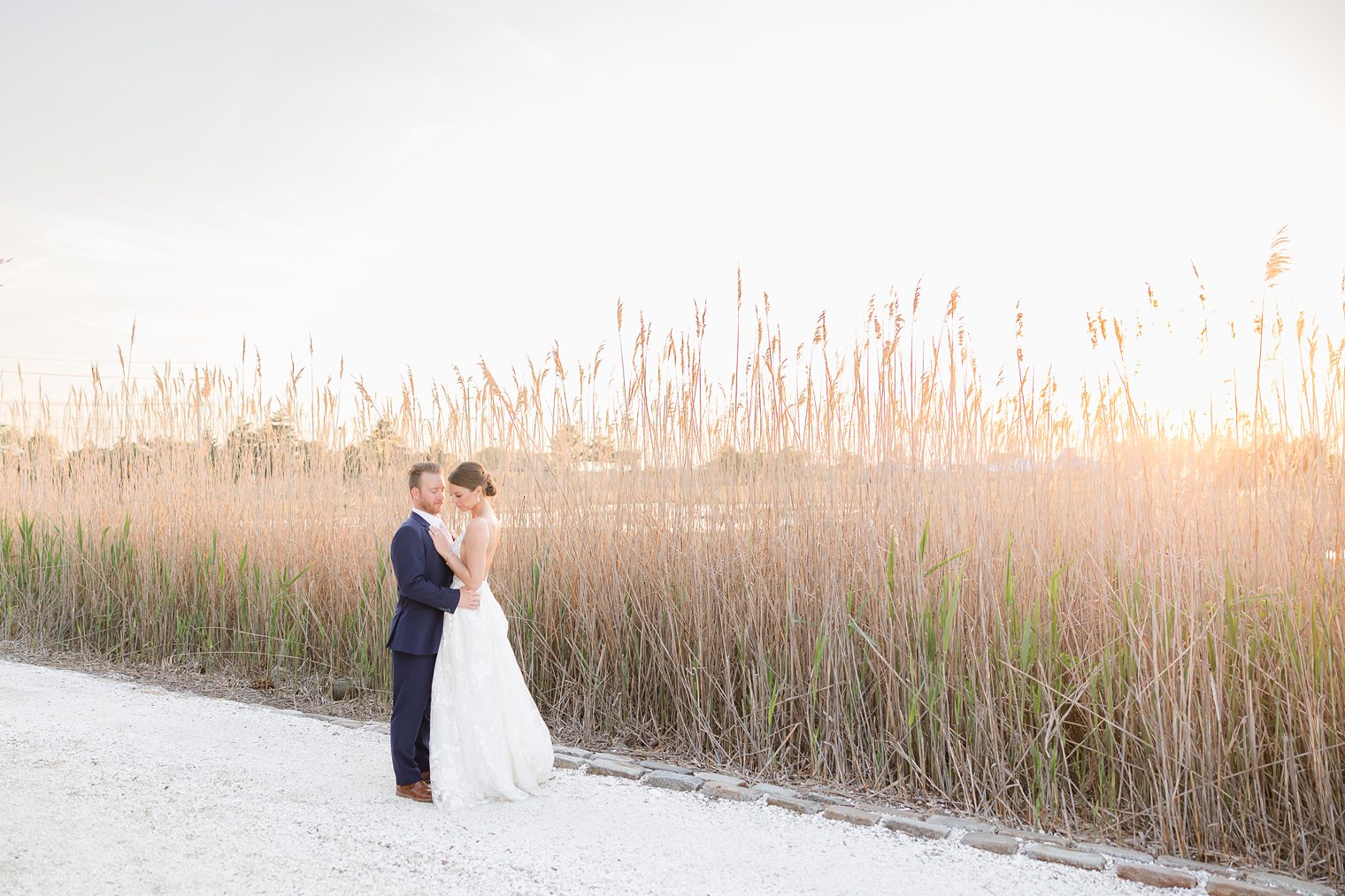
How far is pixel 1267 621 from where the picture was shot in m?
3.17

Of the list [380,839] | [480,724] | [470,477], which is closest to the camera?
[380,839]

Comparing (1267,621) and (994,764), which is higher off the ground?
(1267,621)

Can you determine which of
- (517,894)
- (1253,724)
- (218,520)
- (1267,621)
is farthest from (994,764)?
(218,520)

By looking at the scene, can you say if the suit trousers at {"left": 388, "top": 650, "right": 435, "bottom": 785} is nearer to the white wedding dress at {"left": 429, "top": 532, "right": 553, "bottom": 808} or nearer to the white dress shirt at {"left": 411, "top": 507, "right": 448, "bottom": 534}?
the white wedding dress at {"left": 429, "top": 532, "right": 553, "bottom": 808}

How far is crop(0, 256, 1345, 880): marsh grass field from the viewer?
299 cm

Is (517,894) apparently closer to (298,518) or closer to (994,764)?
(994,764)

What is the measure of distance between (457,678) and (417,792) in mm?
435

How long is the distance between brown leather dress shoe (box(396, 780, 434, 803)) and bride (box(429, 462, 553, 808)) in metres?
0.09

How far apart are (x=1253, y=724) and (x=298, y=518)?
513 centimetres

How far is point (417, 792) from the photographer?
3.34 m

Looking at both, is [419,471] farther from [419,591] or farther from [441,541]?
[419,591]

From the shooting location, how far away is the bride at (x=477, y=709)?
3291 millimetres

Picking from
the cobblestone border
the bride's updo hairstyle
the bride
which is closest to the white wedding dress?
the bride

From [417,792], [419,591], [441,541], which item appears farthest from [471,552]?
[417,792]
